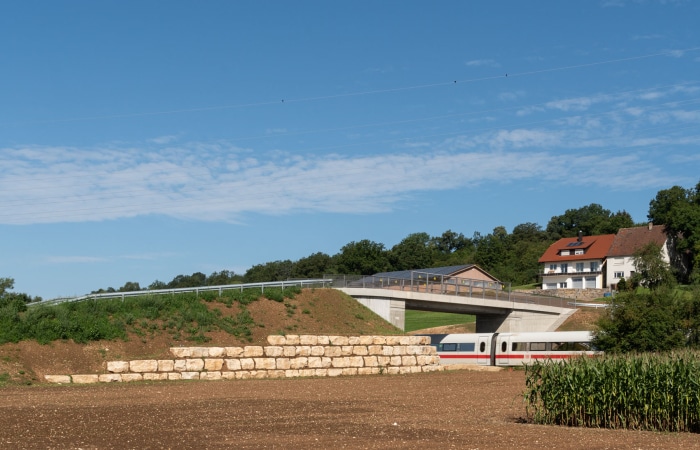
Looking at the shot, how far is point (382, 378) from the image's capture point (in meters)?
32.6

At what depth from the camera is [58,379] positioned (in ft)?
87.2

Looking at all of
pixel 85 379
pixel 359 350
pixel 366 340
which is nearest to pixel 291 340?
pixel 359 350

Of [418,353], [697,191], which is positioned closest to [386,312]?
[418,353]

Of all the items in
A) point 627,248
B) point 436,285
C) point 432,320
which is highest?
point 627,248

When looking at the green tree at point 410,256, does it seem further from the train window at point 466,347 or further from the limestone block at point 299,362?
the limestone block at point 299,362

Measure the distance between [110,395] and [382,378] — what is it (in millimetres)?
13214

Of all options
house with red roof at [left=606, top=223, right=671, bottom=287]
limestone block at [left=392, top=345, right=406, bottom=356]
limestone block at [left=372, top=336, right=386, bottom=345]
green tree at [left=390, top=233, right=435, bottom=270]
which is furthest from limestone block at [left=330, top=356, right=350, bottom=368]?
green tree at [left=390, top=233, right=435, bottom=270]

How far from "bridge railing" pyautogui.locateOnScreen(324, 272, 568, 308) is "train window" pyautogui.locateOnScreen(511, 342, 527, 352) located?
612 centimetres

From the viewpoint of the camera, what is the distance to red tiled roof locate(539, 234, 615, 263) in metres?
110

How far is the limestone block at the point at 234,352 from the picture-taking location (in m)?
30.5

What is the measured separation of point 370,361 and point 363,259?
84325 mm

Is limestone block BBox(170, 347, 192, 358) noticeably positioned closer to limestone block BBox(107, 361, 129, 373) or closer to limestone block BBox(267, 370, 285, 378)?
limestone block BBox(107, 361, 129, 373)

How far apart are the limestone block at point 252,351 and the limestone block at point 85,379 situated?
6001 millimetres

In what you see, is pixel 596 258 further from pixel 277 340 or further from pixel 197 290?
pixel 277 340
